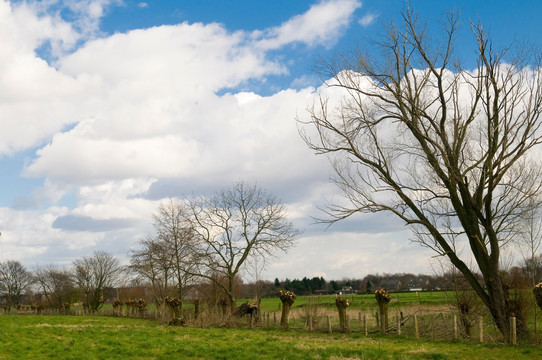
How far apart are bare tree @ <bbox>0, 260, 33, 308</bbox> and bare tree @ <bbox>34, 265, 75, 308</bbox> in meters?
1.90

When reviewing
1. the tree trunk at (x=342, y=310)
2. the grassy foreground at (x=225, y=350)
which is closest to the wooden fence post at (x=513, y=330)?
the grassy foreground at (x=225, y=350)

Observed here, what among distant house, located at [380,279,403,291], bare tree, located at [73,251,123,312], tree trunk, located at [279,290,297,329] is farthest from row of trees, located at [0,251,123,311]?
distant house, located at [380,279,403,291]

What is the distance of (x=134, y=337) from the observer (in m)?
18.9

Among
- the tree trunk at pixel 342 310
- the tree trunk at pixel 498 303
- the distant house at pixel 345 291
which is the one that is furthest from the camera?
the distant house at pixel 345 291

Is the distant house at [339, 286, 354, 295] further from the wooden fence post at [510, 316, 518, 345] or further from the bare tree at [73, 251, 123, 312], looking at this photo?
the wooden fence post at [510, 316, 518, 345]

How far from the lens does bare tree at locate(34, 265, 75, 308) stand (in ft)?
196

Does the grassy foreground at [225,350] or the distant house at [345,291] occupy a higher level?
the grassy foreground at [225,350]

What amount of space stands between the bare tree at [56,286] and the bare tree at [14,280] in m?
1.90

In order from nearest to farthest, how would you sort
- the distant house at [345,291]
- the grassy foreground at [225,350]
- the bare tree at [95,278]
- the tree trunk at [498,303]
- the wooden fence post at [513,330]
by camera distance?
the grassy foreground at [225,350] → the wooden fence post at [513,330] → the tree trunk at [498,303] → the bare tree at [95,278] → the distant house at [345,291]

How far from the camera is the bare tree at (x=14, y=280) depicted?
73.4 m

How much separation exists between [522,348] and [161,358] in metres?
10.7

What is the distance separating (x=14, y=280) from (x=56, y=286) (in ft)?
47.1

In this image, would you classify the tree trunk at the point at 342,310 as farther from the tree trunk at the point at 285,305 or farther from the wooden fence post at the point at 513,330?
the wooden fence post at the point at 513,330

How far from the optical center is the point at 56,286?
64625mm
